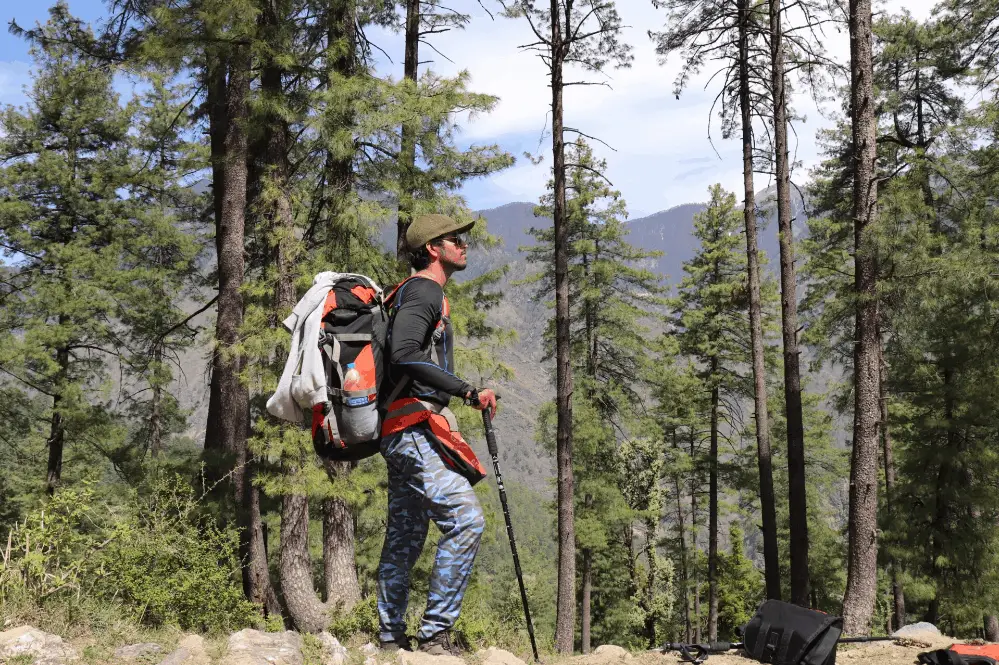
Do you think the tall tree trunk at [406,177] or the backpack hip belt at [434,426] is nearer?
the backpack hip belt at [434,426]

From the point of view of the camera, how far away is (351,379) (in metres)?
3.78

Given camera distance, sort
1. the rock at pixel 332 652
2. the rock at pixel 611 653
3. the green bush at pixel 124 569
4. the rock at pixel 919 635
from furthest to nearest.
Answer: the rock at pixel 919 635, the rock at pixel 611 653, the green bush at pixel 124 569, the rock at pixel 332 652

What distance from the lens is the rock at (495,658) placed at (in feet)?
13.6

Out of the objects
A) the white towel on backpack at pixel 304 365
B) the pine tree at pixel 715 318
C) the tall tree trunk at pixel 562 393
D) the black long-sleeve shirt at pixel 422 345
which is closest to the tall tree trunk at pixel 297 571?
the white towel on backpack at pixel 304 365

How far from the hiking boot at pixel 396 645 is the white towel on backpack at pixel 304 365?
148 cm

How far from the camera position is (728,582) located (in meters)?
34.6

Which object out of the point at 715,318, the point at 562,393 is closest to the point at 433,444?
the point at 562,393

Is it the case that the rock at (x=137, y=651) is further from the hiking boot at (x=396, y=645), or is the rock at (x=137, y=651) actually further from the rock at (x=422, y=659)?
the rock at (x=422, y=659)

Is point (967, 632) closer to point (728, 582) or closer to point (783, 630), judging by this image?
point (728, 582)

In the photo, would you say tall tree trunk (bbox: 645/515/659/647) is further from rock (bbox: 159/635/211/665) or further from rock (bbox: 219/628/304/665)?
rock (bbox: 159/635/211/665)

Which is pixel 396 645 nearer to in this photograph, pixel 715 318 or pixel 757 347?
pixel 757 347

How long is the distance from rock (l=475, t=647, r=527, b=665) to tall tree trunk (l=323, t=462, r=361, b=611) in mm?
4771

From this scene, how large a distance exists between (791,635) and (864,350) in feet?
21.7

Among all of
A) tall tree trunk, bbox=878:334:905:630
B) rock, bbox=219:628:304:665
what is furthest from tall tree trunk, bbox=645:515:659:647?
rock, bbox=219:628:304:665
